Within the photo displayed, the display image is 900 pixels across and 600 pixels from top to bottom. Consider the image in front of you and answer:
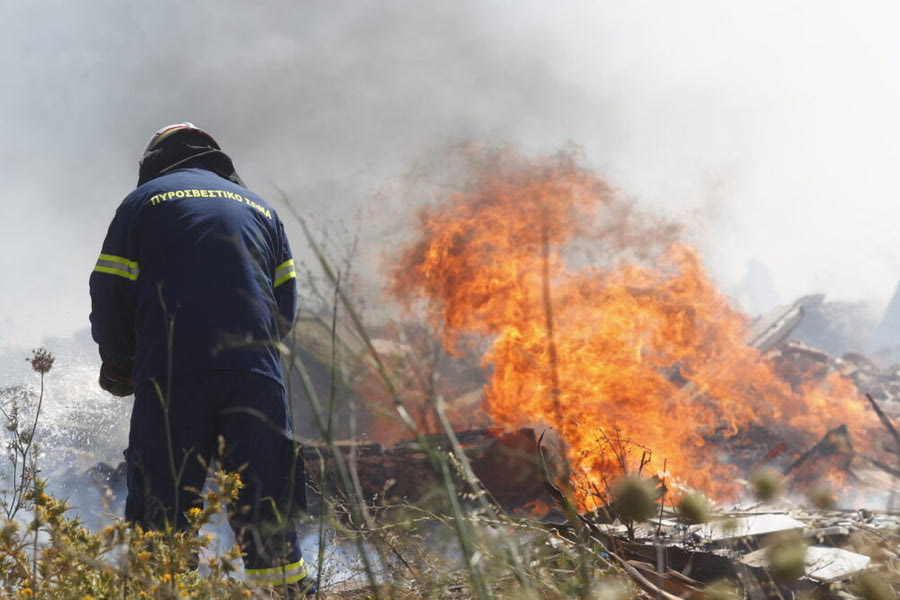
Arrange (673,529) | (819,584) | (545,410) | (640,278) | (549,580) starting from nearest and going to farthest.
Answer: (549,580) < (819,584) < (673,529) < (545,410) < (640,278)

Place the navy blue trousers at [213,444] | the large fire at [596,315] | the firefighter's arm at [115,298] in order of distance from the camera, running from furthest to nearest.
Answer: the large fire at [596,315]
the firefighter's arm at [115,298]
the navy blue trousers at [213,444]

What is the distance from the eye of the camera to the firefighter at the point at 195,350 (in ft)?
8.05

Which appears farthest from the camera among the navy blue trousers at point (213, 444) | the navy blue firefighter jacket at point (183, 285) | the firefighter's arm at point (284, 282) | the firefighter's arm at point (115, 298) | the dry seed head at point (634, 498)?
the firefighter's arm at point (284, 282)

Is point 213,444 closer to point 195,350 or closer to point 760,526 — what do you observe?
point 195,350

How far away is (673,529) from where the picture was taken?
348 cm

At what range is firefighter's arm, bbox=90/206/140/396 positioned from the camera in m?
2.75

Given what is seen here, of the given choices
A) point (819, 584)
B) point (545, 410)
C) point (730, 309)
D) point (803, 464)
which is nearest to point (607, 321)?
point (545, 410)

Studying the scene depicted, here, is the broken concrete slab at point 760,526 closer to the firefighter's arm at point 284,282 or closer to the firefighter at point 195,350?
the firefighter at point 195,350

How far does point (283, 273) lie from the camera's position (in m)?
3.20

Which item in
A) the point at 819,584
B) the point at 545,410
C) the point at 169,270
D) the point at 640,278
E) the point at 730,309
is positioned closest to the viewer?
the point at 819,584

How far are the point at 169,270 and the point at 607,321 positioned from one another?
6.31 meters

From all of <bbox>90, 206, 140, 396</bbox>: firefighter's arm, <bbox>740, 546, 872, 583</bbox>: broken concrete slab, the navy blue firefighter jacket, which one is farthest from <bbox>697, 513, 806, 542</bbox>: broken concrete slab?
<bbox>90, 206, 140, 396</bbox>: firefighter's arm

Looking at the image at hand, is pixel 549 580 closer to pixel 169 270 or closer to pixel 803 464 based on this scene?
pixel 169 270

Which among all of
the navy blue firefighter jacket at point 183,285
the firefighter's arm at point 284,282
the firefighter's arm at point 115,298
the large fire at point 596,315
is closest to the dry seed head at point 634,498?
the navy blue firefighter jacket at point 183,285
